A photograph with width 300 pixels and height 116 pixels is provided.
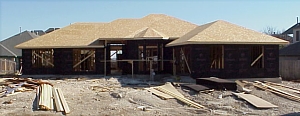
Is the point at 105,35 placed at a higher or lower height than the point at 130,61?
higher

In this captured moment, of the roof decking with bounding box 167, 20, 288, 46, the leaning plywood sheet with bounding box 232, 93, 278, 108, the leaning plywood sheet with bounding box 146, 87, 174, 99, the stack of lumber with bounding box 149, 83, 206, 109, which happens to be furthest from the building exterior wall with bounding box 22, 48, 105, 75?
the leaning plywood sheet with bounding box 232, 93, 278, 108

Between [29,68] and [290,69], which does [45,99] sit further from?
[290,69]

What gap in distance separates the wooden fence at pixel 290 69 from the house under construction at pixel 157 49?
4.47 meters

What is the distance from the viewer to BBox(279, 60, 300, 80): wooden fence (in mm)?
23734

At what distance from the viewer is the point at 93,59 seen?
2472cm

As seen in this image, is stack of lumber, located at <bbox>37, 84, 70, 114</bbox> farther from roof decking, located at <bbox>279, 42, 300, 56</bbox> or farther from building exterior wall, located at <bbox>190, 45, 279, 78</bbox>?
roof decking, located at <bbox>279, 42, 300, 56</bbox>

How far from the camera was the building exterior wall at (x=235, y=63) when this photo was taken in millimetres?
18828

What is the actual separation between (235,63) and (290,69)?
6952 mm

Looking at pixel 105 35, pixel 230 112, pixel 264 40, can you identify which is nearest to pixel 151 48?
pixel 105 35

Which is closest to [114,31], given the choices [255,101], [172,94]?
[172,94]

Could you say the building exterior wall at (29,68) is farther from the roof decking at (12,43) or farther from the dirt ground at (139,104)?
the roof decking at (12,43)

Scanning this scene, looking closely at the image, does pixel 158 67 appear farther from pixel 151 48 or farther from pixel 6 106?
pixel 6 106

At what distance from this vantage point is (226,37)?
761 inches

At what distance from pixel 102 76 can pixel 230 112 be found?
1207 cm
